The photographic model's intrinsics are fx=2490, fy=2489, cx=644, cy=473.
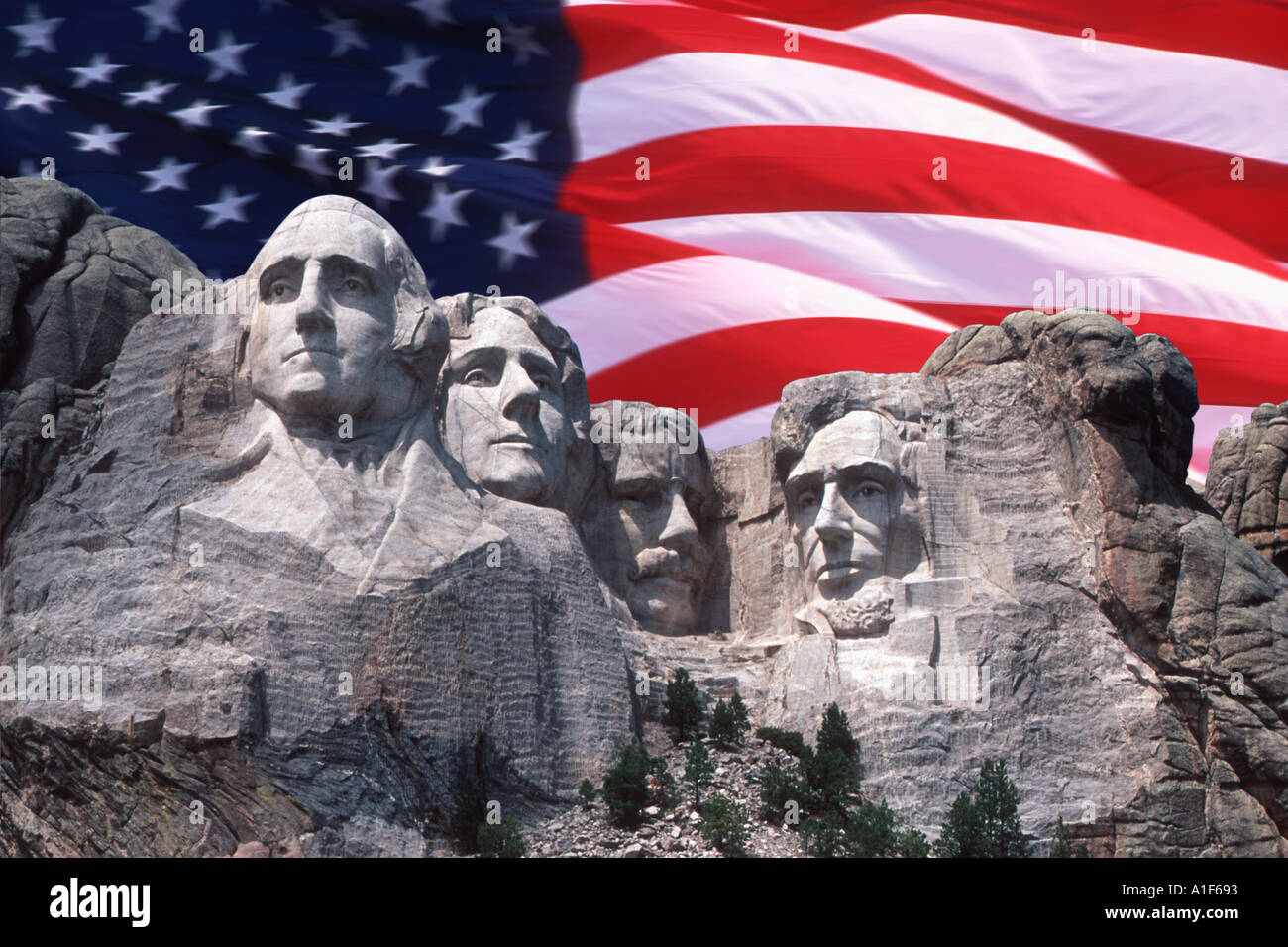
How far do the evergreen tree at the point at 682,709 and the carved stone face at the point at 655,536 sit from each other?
1645 mm

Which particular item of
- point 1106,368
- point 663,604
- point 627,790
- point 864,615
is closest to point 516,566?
point 627,790

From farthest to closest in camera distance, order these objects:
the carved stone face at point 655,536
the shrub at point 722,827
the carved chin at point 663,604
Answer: the carved stone face at point 655,536 < the carved chin at point 663,604 < the shrub at point 722,827

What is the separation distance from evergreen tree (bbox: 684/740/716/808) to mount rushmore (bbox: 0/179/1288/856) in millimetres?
606

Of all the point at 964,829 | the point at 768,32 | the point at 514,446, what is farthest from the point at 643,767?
the point at 768,32

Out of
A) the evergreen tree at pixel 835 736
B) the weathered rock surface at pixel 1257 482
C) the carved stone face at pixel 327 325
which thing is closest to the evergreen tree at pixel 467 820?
the evergreen tree at pixel 835 736

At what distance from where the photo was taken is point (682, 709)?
57.5ft

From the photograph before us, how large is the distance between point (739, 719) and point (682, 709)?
43 centimetres

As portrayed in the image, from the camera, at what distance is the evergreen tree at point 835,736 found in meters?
17.2

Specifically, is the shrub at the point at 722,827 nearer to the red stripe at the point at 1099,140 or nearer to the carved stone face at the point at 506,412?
the carved stone face at the point at 506,412

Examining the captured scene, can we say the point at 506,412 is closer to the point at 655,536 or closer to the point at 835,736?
the point at 655,536

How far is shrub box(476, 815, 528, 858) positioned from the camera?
15.2 metres

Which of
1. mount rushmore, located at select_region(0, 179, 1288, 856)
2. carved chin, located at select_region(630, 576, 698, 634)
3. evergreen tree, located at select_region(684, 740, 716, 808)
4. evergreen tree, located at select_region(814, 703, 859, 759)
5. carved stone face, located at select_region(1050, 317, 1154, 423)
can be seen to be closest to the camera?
mount rushmore, located at select_region(0, 179, 1288, 856)

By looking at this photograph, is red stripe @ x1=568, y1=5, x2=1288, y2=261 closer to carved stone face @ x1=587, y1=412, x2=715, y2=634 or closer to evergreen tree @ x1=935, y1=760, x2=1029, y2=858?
carved stone face @ x1=587, y1=412, x2=715, y2=634

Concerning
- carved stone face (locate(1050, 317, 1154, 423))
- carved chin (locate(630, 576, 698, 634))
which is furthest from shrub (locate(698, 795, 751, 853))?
carved stone face (locate(1050, 317, 1154, 423))
